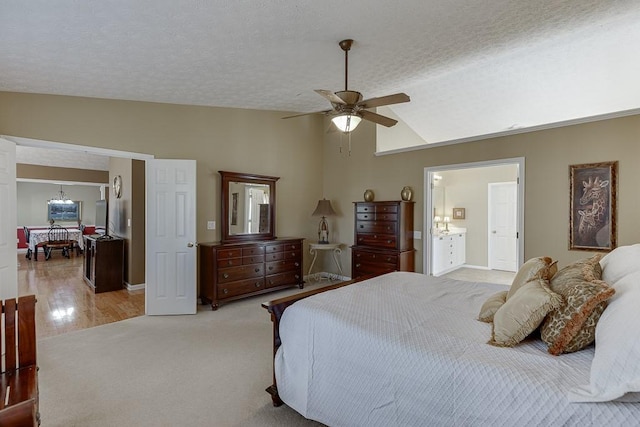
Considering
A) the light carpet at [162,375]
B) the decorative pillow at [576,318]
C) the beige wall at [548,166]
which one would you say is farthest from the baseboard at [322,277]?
the decorative pillow at [576,318]

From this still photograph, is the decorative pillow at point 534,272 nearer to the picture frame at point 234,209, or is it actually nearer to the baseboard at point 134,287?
the picture frame at point 234,209

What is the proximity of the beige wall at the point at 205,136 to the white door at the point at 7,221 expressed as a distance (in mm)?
368

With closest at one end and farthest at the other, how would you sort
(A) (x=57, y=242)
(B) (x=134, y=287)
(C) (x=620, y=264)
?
(C) (x=620, y=264)
(B) (x=134, y=287)
(A) (x=57, y=242)

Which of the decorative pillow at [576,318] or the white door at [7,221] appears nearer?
the decorative pillow at [576,318]

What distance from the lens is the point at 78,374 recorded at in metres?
2.63

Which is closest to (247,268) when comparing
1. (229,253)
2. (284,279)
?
(229,253)

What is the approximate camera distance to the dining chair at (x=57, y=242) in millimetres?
8305

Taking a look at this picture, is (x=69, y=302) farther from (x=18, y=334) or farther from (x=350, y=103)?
(x=350, y=103)

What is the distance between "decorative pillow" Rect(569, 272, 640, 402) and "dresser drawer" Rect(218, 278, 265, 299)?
3.94 metres

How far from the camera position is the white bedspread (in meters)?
1.22

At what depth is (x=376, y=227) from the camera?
5.21 meters

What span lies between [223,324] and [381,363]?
2657mm

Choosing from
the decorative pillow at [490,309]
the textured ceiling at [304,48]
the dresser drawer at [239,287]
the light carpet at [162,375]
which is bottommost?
the light carpet at [162,375]

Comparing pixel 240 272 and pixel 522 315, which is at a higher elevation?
pixel 522 315
